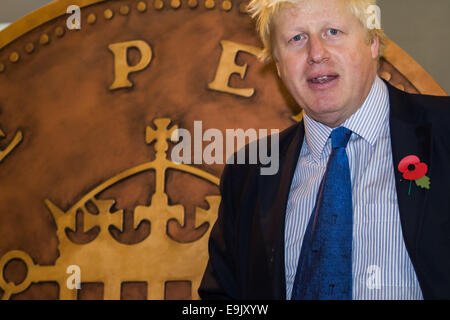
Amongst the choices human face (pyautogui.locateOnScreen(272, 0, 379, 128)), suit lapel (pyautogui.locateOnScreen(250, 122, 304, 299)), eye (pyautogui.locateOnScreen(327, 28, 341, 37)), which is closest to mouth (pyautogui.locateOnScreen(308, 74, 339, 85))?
human face (pyautogui.locateOnScreen(272, 0, 379, 128))

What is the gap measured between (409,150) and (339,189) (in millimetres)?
190

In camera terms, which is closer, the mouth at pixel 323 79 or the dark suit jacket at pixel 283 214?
the dark suit jacket at pixel 283 214

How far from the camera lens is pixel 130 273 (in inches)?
66.7

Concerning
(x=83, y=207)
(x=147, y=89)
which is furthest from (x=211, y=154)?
(x=83, y=207)

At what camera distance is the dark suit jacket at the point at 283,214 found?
3.82ft

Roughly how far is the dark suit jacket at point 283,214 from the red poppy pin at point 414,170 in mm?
14

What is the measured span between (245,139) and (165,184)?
294 mm

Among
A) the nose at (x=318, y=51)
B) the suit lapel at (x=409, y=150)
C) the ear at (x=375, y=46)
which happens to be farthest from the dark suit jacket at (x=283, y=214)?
the nose at (x=318, y=51)

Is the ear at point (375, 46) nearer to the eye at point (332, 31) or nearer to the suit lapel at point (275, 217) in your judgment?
the eye at point (332, 31)

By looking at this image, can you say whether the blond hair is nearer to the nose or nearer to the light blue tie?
the nose

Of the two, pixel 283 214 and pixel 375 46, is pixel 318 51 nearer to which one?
pixel 375 46

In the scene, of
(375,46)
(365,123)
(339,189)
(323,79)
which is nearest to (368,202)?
(339,189)

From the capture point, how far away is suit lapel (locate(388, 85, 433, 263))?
1.18 meters
